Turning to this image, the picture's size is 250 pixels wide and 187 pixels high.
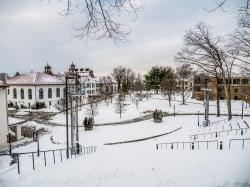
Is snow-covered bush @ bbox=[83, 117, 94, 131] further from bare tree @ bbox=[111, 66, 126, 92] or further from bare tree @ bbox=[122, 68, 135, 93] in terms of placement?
bare tree @ bbox=[111, 66, 126, 92]

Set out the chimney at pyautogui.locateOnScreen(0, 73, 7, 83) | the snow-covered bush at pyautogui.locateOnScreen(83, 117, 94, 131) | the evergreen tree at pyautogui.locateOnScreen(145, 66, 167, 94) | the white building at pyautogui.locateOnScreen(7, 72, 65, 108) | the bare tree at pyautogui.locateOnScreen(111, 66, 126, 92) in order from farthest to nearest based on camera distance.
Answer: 1. the bare tree at pyautogui.locateOnScreen(111, 66, 126, 92)
2. the evergreen tree at pyautogui.locateOnScreen(145, 66, 167, 94)
3. the white building at pyautogui.locateOnScreen(7, 72, 65, 108)
4. the snow-covered bush at pyautogui.locateOnScreen(83, 117, 94, 131)
5. the chimney at pyautogui.locateOnScreen(0, 73, 7, 83)

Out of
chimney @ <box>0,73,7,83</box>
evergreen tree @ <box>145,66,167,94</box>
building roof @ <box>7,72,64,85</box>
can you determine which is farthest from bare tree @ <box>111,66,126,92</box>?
chimney @ <box>0,73,7,83</box>

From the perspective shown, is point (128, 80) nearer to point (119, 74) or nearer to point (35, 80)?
point (119, 74)

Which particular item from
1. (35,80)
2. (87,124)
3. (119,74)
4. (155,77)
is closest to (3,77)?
(87,124)

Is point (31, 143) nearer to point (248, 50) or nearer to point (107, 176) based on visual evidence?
point (107, 176)

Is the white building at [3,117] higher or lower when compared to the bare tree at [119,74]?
lower

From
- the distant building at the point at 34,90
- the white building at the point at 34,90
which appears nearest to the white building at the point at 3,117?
the white building at the point at 34,90

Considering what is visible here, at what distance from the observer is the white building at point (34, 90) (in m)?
65.1

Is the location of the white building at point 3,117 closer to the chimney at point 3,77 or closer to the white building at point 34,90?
the chimney at point 3,77

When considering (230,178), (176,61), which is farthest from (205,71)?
(230,178)

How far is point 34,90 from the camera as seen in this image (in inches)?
2544

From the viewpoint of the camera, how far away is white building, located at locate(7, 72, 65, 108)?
2564 inches

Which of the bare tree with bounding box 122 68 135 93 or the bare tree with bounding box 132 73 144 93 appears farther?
the bare tree with bounding box 122 68 135 93

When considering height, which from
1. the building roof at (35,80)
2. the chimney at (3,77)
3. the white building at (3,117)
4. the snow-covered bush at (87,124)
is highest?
the building roof at (35,80)
